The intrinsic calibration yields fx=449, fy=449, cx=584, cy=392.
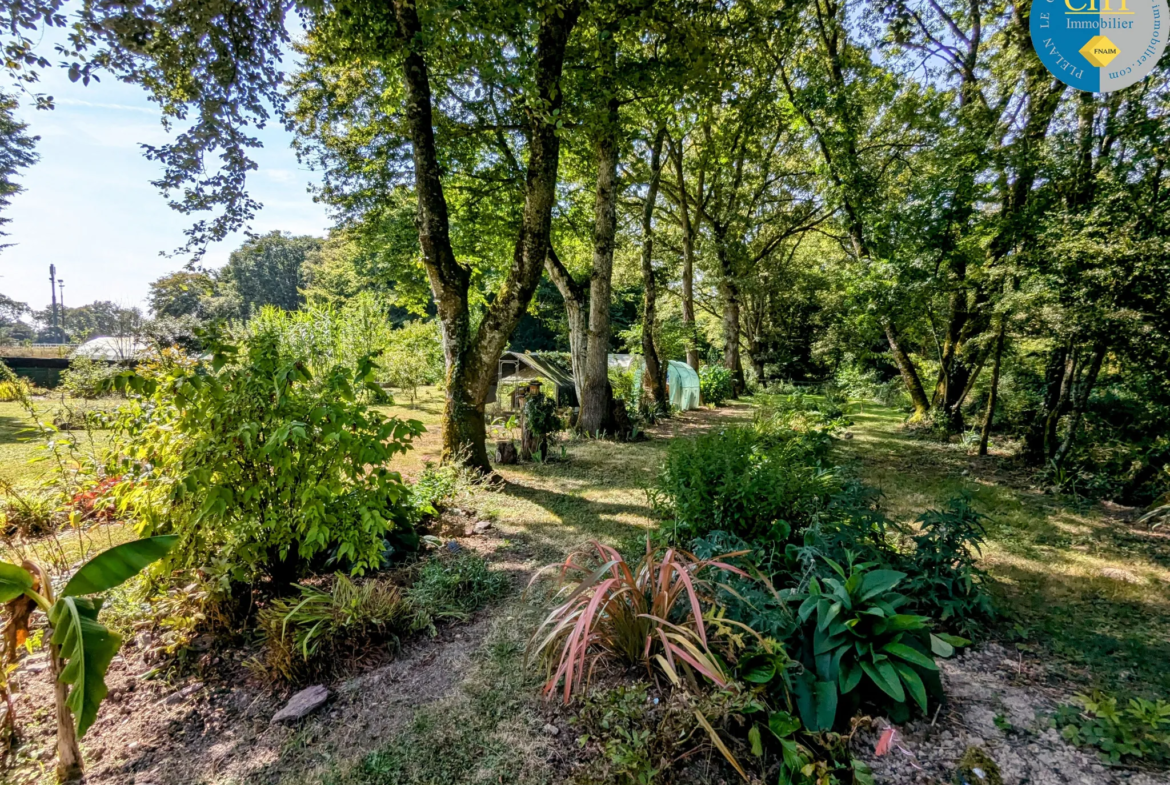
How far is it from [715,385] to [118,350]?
52.5 ft

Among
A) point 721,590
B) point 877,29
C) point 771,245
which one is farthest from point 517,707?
point 771,245

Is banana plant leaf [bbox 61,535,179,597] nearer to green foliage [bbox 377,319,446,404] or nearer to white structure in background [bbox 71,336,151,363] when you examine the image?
white structure in background [bbox 71,336,151,363]

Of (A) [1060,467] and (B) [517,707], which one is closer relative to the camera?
(B) [517,707]

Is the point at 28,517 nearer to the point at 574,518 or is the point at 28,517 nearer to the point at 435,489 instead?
the point at 435,489

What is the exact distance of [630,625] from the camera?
7.76 ft

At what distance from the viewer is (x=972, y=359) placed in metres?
8.78

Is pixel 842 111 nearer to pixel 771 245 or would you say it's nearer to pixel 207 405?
pixel 771 245

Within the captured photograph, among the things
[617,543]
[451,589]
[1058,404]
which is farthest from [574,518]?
[1058,404]

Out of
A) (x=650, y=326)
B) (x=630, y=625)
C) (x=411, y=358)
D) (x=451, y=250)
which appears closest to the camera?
(x=630, y=625)

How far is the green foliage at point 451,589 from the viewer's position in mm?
2988

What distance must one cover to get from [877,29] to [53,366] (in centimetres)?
2795

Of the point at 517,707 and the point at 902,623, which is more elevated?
the point at 902,623

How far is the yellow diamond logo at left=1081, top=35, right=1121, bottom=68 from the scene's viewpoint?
5.49m

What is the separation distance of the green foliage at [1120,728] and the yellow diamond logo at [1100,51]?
7.57 meters
